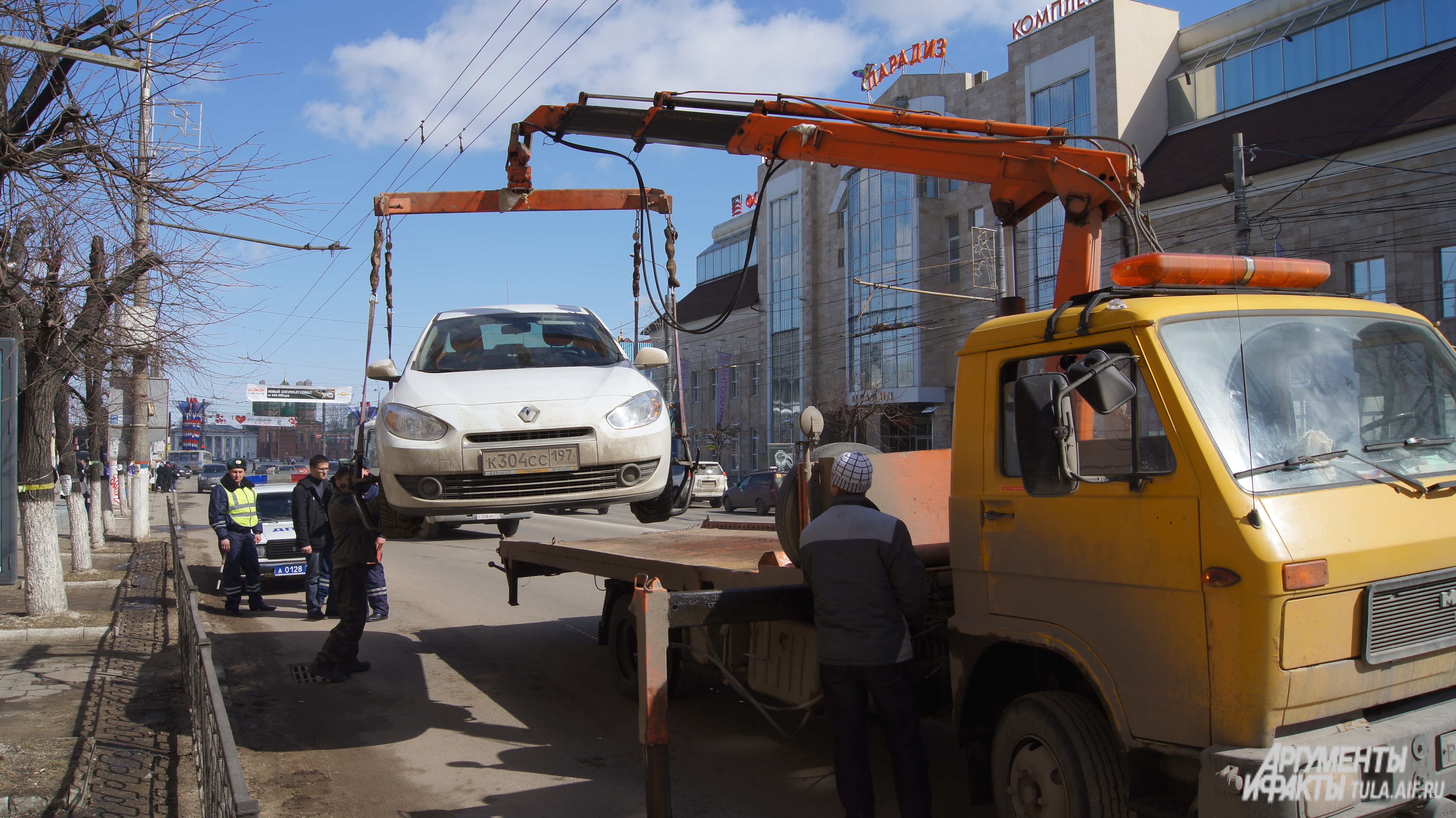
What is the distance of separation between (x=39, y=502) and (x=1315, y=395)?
40.0ft

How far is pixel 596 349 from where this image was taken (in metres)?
7.00

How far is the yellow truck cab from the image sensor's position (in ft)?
10.0

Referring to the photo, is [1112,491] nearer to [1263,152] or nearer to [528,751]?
[528,751]

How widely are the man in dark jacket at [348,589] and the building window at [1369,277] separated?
80.0 feet

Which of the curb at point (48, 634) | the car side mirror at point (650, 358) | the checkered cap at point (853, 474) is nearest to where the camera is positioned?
the checkered cap at point (853, 474)

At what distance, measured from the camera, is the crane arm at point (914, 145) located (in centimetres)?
578

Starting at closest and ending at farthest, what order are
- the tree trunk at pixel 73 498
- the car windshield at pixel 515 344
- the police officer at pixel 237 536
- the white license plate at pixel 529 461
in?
the white license plate at pixel 529 461
the car windshield at pixel 515 344
the police officer at pixel 237 536
the tree trunk at pixel 73 498

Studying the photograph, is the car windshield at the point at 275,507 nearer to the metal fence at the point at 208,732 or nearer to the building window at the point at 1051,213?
the metal fence at the point at 208,732

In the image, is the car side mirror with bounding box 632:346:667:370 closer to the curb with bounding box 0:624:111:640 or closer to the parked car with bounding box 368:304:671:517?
the parked car with bounding box 368:304:671:517

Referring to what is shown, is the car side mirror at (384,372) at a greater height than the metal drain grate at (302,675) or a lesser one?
greater

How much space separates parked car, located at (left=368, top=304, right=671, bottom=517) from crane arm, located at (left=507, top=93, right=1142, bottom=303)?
5.35 ft

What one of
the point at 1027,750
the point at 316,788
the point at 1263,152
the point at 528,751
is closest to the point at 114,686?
the point at 316,788

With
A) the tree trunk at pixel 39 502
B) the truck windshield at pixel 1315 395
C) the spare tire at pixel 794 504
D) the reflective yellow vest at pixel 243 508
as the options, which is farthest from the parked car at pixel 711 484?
the truck windshield at pixel 1315 395

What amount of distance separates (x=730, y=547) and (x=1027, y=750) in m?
3.76
